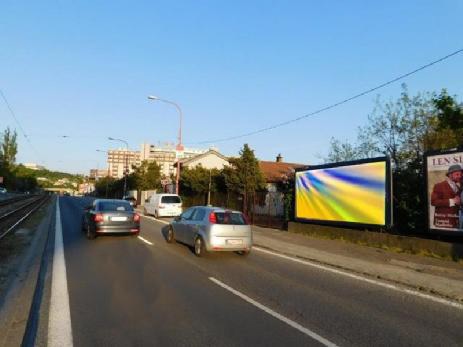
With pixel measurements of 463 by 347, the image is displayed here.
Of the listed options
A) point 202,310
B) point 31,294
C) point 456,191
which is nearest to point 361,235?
point 456,191

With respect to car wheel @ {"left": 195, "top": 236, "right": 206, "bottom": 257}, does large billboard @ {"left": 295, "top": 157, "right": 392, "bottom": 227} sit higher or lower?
higher

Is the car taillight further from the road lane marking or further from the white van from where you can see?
the white van

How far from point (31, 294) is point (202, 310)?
2.95 meters

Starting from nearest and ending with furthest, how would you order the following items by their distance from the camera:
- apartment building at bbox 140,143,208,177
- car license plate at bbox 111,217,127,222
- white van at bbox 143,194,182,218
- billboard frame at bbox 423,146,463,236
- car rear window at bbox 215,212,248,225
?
1. car rear window at bbox 215,212,248,225
2. billboard frame at bbox 423,146,463,236
3. car license plate at bbox 111,217,127,222
4. white van at bbox 143,194,182,218
5. apartment building at bbox 140,143,208,177

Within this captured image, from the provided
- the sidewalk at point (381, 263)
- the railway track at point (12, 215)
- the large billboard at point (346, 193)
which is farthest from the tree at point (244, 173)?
the sidewalk at point (381, 263)

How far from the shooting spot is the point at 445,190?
1385 cm

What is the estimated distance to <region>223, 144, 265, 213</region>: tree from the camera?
114 feet

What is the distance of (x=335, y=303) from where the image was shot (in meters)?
7.88

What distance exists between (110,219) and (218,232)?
17.8 feet

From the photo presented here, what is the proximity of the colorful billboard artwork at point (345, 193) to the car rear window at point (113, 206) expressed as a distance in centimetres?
777

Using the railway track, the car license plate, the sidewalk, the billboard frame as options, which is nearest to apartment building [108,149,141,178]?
A: the railway track

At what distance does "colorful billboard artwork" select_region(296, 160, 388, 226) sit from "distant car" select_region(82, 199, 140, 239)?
7.57 metres

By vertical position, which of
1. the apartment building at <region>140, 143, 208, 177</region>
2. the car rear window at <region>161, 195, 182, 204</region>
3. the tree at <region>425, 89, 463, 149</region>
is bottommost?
the car rear window at <region>161, 195, 182, 204</region>

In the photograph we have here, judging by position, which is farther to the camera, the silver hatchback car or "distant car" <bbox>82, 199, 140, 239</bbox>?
"distant car" <bbox>82, 199, 140, 239</bbox>
